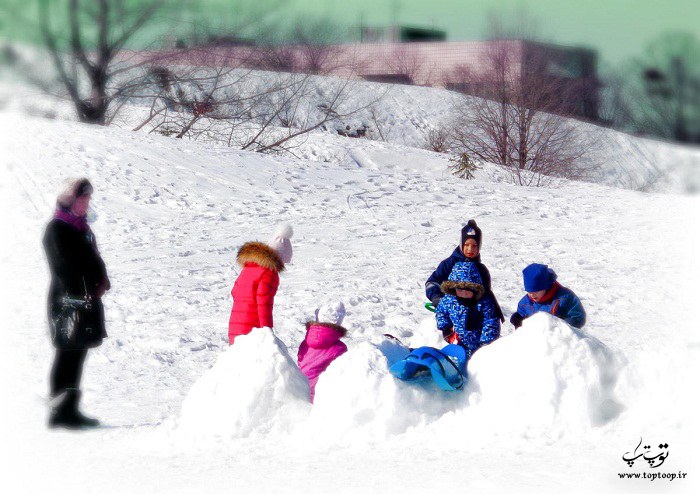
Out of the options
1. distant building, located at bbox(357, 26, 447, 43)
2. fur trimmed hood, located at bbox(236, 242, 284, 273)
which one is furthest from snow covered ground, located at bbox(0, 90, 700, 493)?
distant building, located at bbox(357, 26, 447, 43)

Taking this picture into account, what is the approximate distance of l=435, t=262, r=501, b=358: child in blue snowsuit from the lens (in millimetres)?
6496

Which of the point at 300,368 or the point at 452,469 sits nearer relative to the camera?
the point at 452,469

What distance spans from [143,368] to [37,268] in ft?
13.8

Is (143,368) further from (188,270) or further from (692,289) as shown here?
(692,289)

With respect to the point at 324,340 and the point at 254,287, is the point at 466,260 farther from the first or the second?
the point at 254,287

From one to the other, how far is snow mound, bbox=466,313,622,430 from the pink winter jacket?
0.92 metres

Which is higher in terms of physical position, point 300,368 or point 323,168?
point 323,168

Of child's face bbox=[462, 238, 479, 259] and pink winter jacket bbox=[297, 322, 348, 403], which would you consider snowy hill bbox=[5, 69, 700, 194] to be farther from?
pink winter jacket bbox=[297, 322, 348, 403]

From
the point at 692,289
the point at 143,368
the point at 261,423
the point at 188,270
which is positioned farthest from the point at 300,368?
the point at 692,289

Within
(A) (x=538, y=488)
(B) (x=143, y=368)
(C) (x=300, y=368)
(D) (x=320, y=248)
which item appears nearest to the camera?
(A) (x=538, y=488)

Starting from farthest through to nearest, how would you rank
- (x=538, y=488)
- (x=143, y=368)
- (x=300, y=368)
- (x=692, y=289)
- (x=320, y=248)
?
(x=320, y=248)
(x=692, y=289)
(x=143, y=368)
(x=300, y=368)
(x=538, y=488)

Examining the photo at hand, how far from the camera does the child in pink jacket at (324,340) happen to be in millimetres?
5887

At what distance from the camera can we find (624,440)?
5051 millimetres

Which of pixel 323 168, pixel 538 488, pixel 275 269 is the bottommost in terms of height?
pixel 538 488
